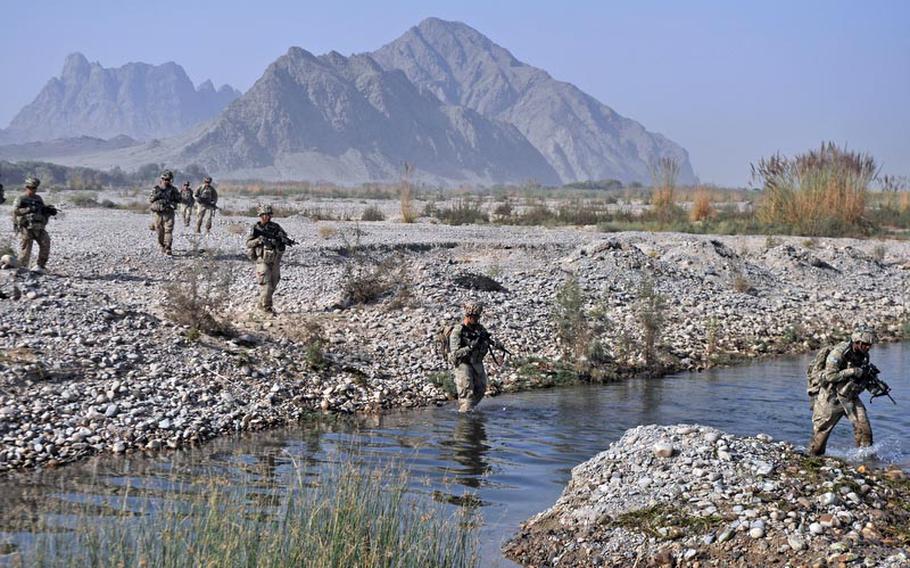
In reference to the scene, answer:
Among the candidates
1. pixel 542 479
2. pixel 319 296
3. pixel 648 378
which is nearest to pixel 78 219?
pixel 319 296

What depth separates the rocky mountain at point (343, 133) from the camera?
158 m

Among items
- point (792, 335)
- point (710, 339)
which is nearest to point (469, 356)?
point (710, 339)

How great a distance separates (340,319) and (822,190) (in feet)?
71.9

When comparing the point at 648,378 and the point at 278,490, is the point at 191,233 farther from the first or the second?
the point at 278,490

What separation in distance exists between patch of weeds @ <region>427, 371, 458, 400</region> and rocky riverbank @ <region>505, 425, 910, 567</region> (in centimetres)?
496

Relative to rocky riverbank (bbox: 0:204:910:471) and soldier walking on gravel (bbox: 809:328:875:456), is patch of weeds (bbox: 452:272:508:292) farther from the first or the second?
soldier walking on gravel (bbox: 809:328:875:456)

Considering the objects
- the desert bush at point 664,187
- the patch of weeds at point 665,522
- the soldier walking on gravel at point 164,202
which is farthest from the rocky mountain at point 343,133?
the patch of weeds at point 665,522

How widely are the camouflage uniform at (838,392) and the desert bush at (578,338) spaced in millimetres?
5629

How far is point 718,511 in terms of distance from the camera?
819 cm

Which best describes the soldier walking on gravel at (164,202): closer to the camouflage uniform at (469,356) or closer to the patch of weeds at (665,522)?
the camouflage uniform at (469,356)

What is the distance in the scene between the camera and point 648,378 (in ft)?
54.8

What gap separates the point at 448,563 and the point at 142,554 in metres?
1.86

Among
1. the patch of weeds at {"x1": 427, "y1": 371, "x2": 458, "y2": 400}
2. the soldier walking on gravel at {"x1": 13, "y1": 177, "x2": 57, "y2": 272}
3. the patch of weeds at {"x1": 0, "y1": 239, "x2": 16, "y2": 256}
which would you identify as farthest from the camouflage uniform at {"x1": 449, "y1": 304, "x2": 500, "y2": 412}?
the patch of weeds at {"x1": 0, "y1": 239, "x2": 16, "y2": 256}

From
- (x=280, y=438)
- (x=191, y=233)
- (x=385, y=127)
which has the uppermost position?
(x=385, y=127)
